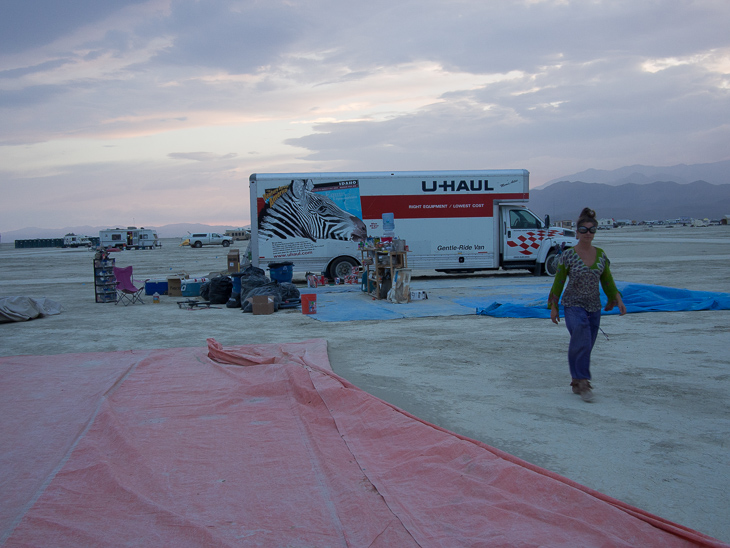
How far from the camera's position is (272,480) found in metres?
3.47

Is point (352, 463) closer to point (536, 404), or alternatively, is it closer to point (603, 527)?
point (603, 527)

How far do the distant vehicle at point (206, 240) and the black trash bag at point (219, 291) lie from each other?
153ft

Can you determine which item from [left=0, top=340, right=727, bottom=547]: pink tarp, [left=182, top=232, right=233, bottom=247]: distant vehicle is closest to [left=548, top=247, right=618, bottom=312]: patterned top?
[left=0, top=340, right=727, bottom=547]: pink tarp

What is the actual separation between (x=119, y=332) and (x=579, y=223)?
293 inches

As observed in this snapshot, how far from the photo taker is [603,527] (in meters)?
2.81

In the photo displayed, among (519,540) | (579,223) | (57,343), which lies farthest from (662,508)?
(57,343)

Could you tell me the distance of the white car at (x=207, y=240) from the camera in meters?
58.4

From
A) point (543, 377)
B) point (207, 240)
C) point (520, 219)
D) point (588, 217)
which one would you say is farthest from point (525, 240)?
point (207, 240)

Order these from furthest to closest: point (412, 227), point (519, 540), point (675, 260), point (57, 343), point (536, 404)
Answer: point (675, 260) < point (412, 227) < point (57, 343) < point (536, 404) < point (519, 540)

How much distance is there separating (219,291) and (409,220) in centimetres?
603

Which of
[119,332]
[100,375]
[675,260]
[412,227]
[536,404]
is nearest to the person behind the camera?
[536,404]

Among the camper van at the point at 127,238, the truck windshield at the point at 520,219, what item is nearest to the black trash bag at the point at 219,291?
the truck windshield at the point at 520,219

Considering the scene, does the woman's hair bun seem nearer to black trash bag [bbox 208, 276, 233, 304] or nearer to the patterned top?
the patterned top

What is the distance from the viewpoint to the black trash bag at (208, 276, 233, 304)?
13.3 meters
